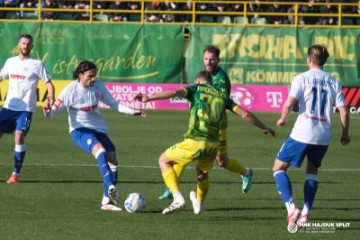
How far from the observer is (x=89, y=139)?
13.2 m

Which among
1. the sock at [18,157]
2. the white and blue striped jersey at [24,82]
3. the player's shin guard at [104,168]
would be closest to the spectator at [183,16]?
the white and blue striped jersey at [24,82]

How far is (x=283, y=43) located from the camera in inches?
1325

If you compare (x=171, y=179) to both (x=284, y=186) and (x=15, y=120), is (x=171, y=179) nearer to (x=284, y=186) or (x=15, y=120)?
(x=284, y=186)

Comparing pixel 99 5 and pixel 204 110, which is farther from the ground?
pixel 99 5

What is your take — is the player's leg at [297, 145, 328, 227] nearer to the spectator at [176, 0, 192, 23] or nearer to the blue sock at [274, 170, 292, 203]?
the blue sock at [274, 170, 292, 203]

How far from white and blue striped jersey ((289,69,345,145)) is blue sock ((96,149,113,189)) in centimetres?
262

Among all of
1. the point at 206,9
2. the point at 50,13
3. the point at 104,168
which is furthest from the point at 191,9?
the point at 104,168

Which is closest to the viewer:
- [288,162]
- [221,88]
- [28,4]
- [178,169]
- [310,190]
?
[288,162]

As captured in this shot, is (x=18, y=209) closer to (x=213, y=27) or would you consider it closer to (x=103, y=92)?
(x=103, y=92)

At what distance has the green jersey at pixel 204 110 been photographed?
1171 centimetres

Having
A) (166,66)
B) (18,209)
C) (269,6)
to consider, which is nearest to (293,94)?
(18,209)

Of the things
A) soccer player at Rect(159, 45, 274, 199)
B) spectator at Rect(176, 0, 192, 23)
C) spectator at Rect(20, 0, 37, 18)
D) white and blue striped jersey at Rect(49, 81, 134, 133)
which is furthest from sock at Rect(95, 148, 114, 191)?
spectator at Rect(20, 0, 37, 18)

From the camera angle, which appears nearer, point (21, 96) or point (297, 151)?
point (297, 151)

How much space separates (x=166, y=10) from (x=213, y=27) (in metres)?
2.26
